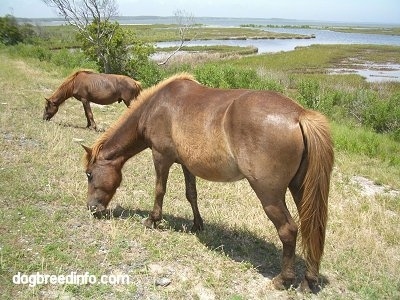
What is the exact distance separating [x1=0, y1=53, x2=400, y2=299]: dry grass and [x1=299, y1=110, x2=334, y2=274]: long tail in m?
0.58

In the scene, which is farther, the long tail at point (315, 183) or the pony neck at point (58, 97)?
the pony neck at point (58, 97)

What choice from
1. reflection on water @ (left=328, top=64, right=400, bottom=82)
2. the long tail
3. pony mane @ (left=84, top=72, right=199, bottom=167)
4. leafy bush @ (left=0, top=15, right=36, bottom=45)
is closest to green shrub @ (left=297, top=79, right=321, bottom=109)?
pony mane @ (left=84, top=72, right=199, bottom=167)

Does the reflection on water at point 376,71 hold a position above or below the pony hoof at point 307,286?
below

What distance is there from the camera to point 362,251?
4.97 meters

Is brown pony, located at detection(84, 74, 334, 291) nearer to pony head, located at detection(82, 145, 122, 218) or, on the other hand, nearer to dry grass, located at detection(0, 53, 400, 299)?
dry grass, located at detection(0, 53, 400, 299)

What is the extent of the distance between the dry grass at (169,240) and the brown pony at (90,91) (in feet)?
12.4

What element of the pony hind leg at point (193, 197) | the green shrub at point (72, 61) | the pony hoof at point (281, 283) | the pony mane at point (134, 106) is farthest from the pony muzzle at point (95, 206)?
the green shrub at point (72, 61)

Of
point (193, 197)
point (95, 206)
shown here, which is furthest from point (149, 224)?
point (95, 206)

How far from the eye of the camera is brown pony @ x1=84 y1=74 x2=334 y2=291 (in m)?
3.67

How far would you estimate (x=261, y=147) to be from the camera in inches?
147

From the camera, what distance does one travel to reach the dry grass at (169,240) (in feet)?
13.1

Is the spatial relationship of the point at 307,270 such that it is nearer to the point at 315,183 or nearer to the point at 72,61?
the point at 315,183

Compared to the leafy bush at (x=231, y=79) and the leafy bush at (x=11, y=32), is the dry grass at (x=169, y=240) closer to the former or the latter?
the leafy bush at (x=231, y=79)

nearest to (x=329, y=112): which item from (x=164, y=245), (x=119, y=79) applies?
(x=119, y=79)
